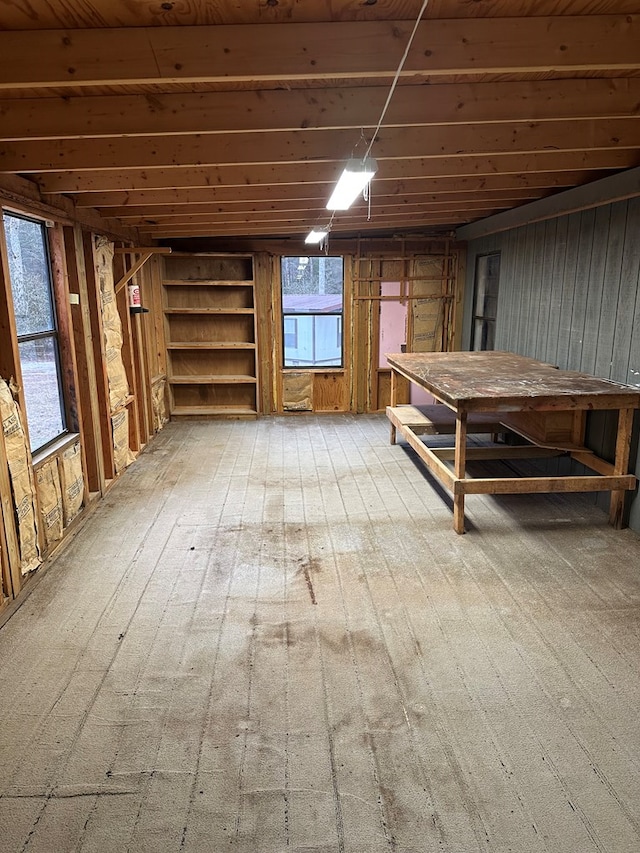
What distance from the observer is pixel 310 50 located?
2203mm

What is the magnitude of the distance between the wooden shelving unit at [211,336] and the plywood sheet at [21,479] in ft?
14.6

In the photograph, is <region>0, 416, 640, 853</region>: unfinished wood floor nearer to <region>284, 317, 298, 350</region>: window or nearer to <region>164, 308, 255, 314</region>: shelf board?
<region>164, 308, 255, 314</region>: shelf board

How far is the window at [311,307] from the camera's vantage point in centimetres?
809

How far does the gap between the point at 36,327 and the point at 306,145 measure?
234cm

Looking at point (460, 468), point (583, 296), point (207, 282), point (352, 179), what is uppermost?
point (352, 179)

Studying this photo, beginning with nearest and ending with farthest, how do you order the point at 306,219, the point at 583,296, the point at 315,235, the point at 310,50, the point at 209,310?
the point at 310,50
the point at 583,296
the point at 306,219
the point at 315,235
the point at 209,310

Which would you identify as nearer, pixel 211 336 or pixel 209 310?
pixel 209 310

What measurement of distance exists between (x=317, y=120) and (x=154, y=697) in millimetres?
2840

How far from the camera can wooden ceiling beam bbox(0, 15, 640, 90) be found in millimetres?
2135

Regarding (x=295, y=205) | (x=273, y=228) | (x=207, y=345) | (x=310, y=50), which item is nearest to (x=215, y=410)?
(x=207, y=345)

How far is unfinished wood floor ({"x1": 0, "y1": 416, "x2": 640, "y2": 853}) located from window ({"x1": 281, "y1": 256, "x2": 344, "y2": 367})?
165 inches

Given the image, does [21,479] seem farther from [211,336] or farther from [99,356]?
[211,336]

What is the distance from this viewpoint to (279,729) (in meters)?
2.29

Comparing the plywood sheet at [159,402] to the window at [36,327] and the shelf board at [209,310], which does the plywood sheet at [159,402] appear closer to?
the shelf board at [209,310]
